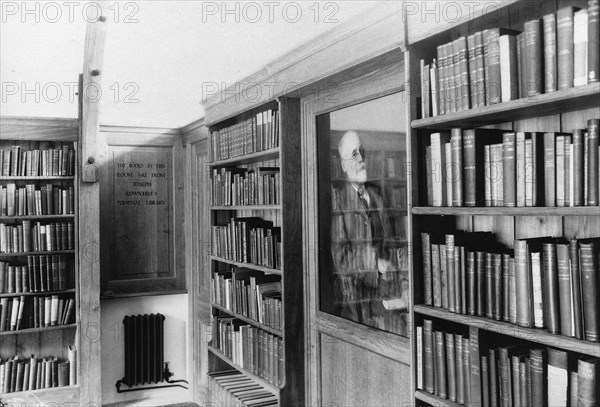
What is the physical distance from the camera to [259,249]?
12.5 feet

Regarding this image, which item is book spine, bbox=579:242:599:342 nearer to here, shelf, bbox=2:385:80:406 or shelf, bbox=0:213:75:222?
shelf, bbox=0:213:75:222

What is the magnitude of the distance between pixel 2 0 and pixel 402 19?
3805 mm

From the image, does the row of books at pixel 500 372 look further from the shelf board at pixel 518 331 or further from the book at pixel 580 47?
the book at pixel 580 47

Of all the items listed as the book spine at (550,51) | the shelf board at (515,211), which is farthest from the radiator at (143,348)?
the book spine at (550,51)

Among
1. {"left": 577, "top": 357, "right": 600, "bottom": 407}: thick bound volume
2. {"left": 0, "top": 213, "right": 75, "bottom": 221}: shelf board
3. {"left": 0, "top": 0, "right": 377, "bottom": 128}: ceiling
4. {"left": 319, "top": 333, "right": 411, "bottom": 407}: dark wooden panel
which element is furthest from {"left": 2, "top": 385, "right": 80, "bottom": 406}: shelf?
{"left": 577, "top": 357, "right": 600, "bottom": 407}: thick bound volume

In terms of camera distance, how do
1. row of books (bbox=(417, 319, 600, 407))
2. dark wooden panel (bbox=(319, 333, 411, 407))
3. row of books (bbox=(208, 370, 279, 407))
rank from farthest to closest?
row of books (bbox=(208, 370, 279, 407)) < dark wooden panel (bbox=(319, 333, 411, 407)) < row of books (bbox=(417, 319, 600, 407))

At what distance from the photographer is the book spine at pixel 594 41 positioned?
160 centimetres

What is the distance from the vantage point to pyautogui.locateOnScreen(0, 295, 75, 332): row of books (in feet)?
17.5

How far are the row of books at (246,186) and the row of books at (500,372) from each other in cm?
159

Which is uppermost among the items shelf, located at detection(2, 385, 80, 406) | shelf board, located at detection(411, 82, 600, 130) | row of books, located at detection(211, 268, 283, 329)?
shelf board, located at detection(411, 82, 600, 130)

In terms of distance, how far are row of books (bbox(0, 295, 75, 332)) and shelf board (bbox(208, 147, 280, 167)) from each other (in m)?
2.26

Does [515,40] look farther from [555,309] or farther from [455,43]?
[555,309]

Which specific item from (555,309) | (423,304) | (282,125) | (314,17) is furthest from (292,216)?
(555,309)

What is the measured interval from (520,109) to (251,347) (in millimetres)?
2646
